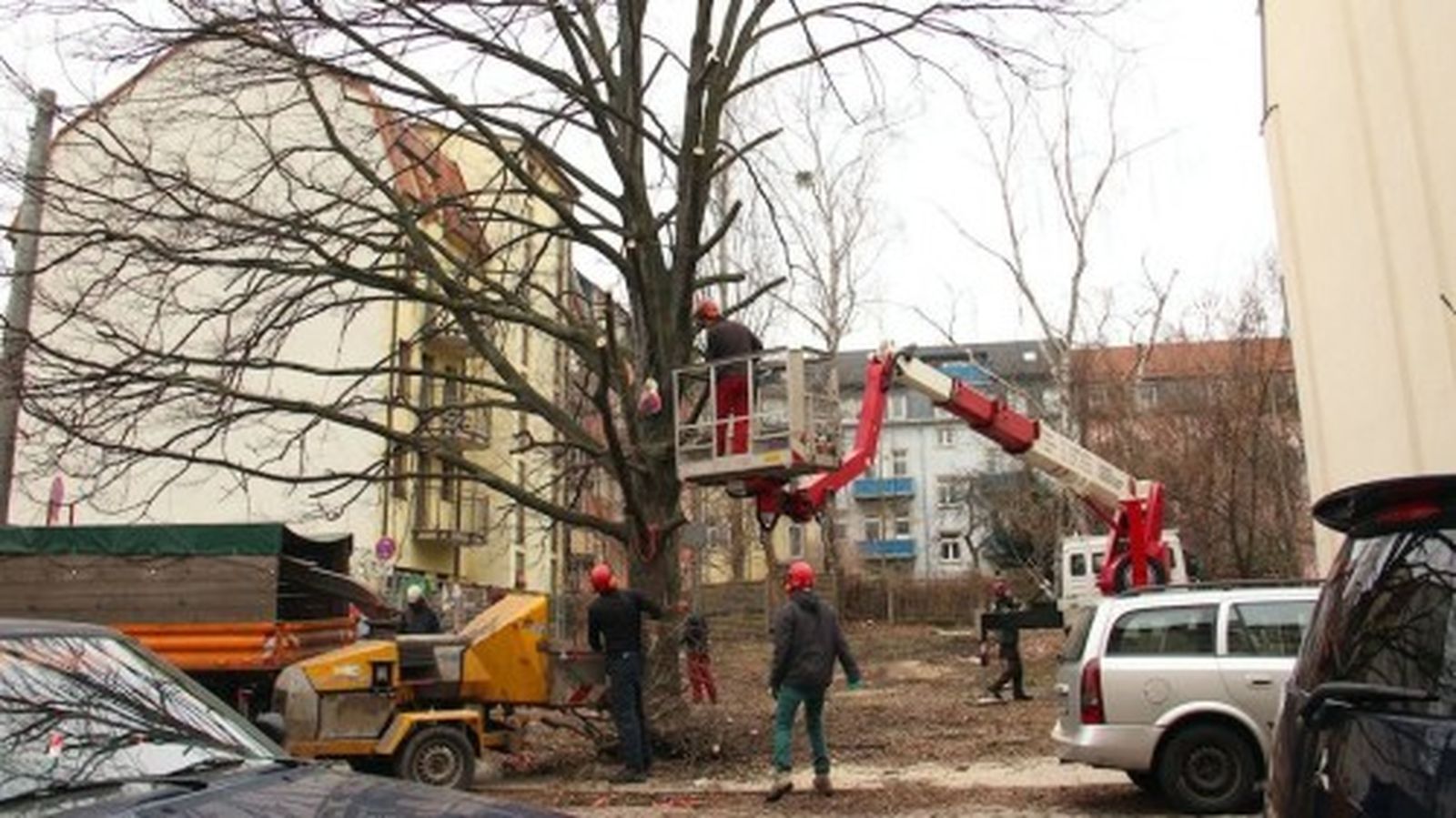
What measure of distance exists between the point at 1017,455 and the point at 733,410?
4840 mm

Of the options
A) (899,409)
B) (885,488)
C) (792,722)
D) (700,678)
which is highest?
(899,409)

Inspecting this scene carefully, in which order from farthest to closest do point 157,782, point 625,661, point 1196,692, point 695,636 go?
1. point 695,636
2. point 625,661
3. point 1196,692
4. point 157,782

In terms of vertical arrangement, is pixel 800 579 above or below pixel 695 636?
above

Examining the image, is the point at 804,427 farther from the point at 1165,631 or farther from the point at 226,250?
the point at 226,250

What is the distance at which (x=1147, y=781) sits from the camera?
36.1ft

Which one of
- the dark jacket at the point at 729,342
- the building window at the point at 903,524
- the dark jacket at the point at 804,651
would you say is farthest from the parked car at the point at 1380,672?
the building window at the point at 903,524

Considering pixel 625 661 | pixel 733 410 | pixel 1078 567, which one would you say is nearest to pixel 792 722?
pixel 625 661

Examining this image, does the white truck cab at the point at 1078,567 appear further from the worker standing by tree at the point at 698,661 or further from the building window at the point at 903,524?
the building window at the point at 903,524

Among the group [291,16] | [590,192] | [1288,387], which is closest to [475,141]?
[590,192]

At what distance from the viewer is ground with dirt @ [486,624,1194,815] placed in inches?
452

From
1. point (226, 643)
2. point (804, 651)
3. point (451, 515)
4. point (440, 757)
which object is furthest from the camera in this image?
point (451, 515)

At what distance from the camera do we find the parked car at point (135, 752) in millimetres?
3736

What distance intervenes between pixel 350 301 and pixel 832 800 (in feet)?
27.4

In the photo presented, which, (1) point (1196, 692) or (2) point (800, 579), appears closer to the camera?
(1) point (1196, 692)
